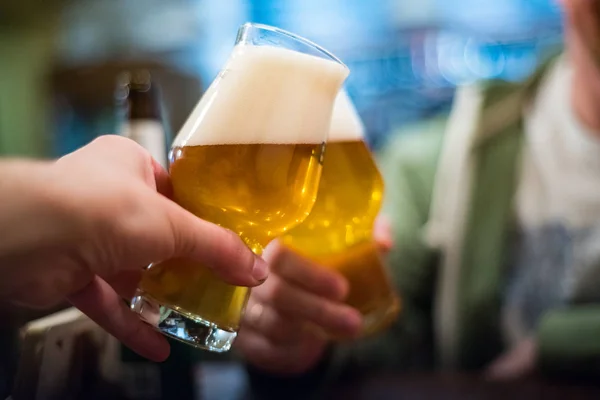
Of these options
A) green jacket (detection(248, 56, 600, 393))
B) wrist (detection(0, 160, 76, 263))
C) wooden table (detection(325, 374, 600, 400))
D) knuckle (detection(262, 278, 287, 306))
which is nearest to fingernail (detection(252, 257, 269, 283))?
wrist (detection(0, 160, 76, 263))

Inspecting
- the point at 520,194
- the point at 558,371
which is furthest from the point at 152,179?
the point at 520,194

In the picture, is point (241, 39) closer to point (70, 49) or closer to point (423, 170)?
point (423, 170)

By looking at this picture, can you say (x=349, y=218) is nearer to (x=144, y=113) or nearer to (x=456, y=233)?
(x=144, y=113)

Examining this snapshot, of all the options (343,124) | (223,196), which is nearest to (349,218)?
(343,124)

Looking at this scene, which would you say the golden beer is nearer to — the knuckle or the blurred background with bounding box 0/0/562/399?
the knuckle

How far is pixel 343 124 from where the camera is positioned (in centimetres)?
56

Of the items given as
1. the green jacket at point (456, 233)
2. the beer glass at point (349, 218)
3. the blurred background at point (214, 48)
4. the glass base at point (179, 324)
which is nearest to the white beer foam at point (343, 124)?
the beer glass at point (349, 218)

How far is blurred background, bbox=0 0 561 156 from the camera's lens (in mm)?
2291

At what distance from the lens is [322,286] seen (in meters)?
0.61

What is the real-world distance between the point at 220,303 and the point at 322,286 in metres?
0.23

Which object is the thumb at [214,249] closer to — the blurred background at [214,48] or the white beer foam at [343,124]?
the white beer foam at [343,124]

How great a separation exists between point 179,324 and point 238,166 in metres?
0.12

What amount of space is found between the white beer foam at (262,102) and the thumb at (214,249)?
8 cm

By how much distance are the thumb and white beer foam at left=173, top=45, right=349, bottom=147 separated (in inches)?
3.0
